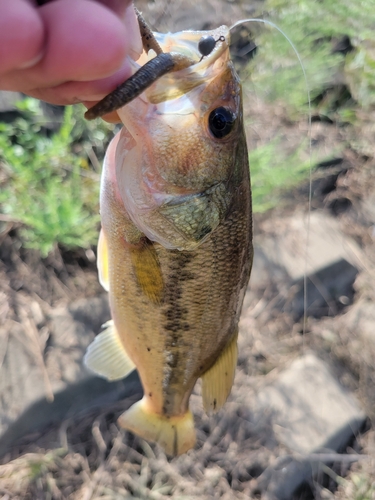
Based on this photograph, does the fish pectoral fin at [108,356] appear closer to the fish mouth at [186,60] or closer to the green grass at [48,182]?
the green grass at [48,182]

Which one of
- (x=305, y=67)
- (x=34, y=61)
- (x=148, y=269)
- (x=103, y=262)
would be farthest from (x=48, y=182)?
(x=305, y=67)

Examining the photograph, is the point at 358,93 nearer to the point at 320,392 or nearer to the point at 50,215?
the point at 320,392

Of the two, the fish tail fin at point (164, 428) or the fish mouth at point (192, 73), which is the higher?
the fish mouth at point (192, 73)

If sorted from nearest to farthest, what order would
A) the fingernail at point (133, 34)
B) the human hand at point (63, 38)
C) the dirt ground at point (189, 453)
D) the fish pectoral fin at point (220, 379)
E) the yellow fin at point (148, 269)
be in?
1. the human hand at point (63, 38)
2. the fingernail at point (133, 34)
3. the yellow fin at point (148, 269)
4. the fish pectoral fin at point (220, 379)
5. the dirt ground at point (189, 453)

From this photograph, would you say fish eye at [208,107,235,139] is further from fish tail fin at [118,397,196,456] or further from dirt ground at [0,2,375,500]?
dirt ground at [0,2,375,500]

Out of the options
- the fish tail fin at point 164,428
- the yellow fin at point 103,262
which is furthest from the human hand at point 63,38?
the fish tail fin at point 164,428
